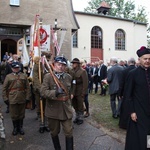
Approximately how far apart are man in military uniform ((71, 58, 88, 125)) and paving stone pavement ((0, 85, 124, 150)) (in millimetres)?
473

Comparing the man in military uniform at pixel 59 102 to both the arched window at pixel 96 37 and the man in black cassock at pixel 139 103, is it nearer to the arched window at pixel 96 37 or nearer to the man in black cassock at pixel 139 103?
the man in black cassock at pixel 139 103

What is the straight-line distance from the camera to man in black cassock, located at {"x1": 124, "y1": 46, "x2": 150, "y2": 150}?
3748 mm

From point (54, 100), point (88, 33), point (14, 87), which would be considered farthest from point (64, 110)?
point (88, 33)

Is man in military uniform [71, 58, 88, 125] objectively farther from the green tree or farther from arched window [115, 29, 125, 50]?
the green tree

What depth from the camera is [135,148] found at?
3.85 meters

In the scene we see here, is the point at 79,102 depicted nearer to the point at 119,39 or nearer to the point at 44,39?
the point at 44,39

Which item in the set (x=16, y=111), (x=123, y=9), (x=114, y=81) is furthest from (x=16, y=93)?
(x=123, y=9)

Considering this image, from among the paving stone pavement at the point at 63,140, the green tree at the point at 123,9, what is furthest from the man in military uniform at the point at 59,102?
the green tree at the point at 123,9

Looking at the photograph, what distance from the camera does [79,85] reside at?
7.09m

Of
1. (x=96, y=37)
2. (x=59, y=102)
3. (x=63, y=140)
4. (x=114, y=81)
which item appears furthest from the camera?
(x=96, y=37)

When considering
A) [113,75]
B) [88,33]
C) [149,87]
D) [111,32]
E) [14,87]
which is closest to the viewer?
[149,87]

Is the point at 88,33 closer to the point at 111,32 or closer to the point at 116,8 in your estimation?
the point at 111,32

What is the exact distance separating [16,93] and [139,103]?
3270 millimetres

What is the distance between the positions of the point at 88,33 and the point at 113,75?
723 inches
